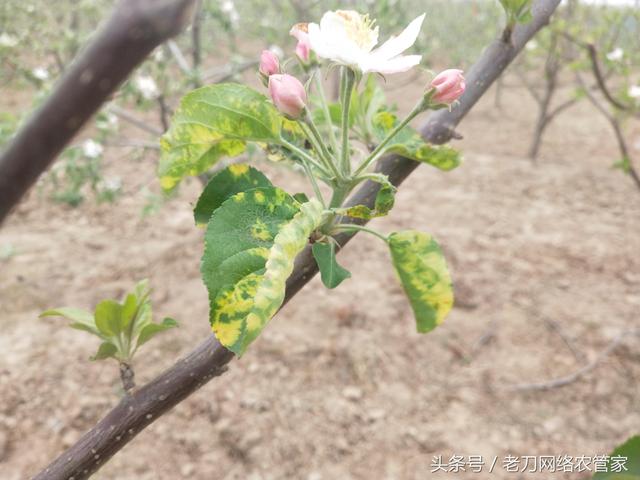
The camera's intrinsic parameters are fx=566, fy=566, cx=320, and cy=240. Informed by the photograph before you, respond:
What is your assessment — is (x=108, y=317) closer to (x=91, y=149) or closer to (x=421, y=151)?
(x=421, y=151)

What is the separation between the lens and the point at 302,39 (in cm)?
72

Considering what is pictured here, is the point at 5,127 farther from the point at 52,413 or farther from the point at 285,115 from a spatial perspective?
the point at 285,115

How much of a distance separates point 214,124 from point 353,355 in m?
2.00

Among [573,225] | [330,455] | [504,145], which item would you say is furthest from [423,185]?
[330,455]

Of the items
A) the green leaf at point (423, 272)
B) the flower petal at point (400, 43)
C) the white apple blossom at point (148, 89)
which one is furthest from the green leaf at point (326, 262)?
the white apple blossom at point (148, 89)

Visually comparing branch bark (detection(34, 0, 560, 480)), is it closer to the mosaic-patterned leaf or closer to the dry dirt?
the mosaic-patterned leaf

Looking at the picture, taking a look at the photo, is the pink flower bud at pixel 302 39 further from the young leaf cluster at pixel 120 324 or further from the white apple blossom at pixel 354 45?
the young leaf cluster at pixel 120 324

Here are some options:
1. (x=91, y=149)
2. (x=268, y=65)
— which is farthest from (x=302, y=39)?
(x=91, y=149)

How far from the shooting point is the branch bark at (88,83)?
18 cm

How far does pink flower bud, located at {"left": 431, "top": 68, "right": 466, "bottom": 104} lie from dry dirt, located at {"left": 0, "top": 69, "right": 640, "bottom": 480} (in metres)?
1.69

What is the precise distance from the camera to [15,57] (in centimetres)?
345

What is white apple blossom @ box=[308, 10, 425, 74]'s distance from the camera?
669mm

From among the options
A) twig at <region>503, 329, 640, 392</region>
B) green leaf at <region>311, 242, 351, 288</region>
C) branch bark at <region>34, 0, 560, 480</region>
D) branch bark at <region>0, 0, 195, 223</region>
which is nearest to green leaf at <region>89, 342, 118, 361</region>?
branch bark at <region>34, 0, 560, 480</region>

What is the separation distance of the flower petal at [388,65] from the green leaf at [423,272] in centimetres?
21
